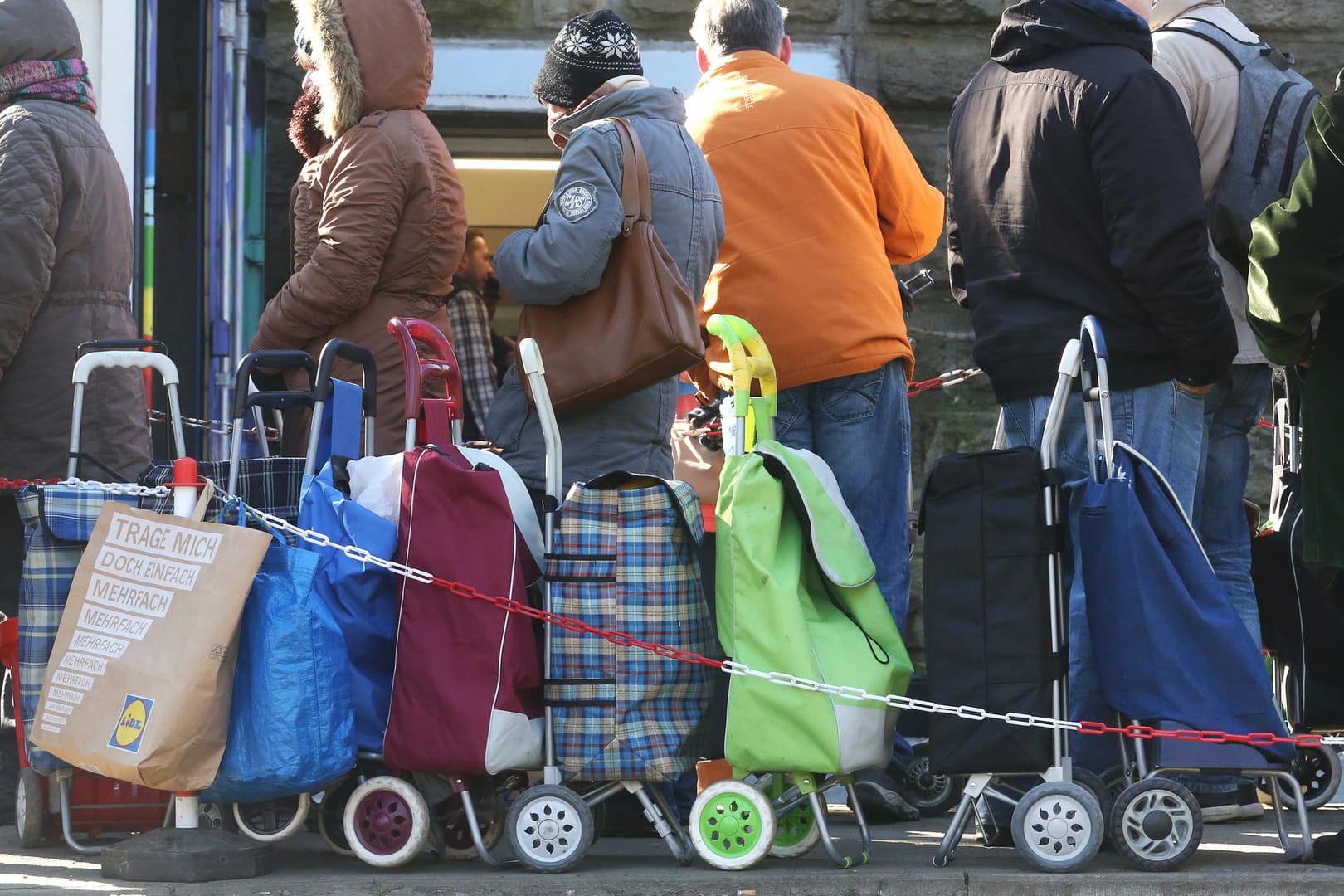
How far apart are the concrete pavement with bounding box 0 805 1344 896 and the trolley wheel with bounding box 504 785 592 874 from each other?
0.06m

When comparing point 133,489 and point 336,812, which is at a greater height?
point 133,489

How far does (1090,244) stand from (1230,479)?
2.78 ft

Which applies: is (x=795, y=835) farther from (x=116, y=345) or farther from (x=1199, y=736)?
(x=116, y=345)

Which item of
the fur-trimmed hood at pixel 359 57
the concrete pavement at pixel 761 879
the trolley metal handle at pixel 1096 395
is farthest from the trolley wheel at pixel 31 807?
the trolley metal handle at pixel 1096 395

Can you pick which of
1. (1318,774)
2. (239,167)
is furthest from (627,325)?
(239,167)

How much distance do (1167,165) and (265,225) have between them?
3930 mm

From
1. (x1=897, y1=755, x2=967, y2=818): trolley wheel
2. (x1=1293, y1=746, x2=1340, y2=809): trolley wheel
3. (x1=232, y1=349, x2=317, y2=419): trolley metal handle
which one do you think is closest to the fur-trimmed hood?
(x1=232, y1=349, x2=317, y2=419): trolley metal handle

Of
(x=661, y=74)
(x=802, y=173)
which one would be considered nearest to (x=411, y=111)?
(x=802, y=173)

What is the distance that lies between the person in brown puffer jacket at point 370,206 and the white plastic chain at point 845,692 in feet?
3.97

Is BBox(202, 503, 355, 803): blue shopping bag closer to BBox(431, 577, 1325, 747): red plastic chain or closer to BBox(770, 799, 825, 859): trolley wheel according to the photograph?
BBox(431, 577, 1325, 747): red plastic chain

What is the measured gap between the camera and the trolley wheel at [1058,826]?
12.9 feet

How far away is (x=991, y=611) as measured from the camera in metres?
4.08

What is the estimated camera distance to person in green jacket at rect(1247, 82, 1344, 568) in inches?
157

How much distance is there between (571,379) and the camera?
4.50 m
